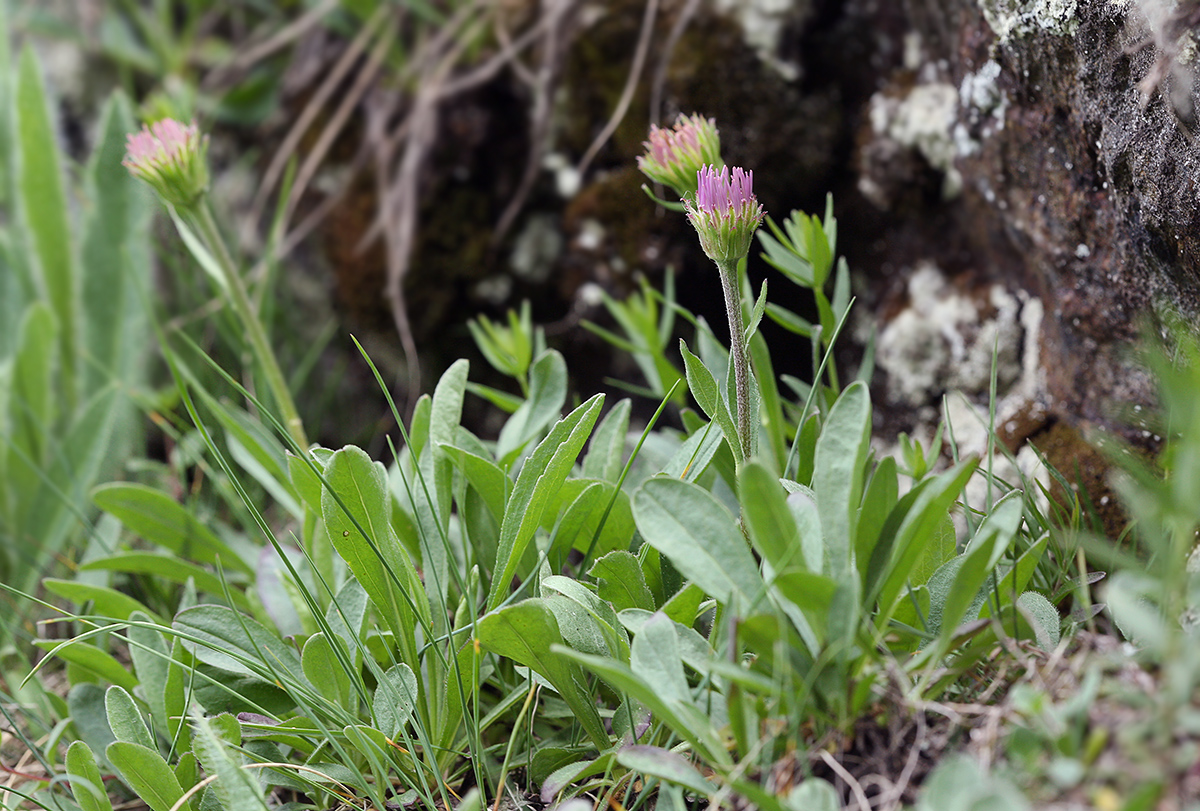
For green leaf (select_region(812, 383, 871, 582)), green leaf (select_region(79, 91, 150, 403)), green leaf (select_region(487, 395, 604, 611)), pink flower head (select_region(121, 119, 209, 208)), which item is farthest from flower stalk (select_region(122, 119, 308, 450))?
green leaf (select_region(79, 91, 150, 403))

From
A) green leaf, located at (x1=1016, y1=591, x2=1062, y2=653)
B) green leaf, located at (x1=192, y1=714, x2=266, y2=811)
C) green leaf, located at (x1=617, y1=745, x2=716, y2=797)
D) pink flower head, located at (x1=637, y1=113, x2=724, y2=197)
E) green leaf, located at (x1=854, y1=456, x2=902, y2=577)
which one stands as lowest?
green leaf, located at (x1=192, y1=714, x2=266, y2=811)

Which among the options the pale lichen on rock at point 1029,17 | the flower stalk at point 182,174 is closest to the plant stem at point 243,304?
the flower stalk at point 182,174

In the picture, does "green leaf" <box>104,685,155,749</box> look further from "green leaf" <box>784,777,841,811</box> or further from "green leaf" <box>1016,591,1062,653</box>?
"green leaf" <box>1016,591,1062,653</box>

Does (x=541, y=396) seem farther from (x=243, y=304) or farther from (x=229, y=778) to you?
(x=229, y=778)

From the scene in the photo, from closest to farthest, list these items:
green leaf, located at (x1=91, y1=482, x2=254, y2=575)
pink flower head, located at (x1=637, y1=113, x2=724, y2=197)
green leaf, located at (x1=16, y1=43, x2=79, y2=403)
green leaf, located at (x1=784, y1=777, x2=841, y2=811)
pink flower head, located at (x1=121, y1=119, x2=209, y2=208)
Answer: green leaf, located at (x1=784, y1=777, x2=841, y2=811), pink flower head, located at (x1=637, y1=113, x2=724, y2=197), pink flower head, located at (x1=121, y1=119, x2=209, y2=208), green leaf, located at (x1=91, y1=482, x2=254, y2=575), green leaf, located at (x1=16, y1=43, x2=79, y2=403)

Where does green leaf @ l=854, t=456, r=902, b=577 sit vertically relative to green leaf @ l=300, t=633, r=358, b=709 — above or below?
above

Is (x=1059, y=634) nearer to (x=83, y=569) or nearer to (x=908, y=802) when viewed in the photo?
(x=908, y=802)

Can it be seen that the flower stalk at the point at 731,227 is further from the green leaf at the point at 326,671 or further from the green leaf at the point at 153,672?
the green leaf at the point at 153,672
